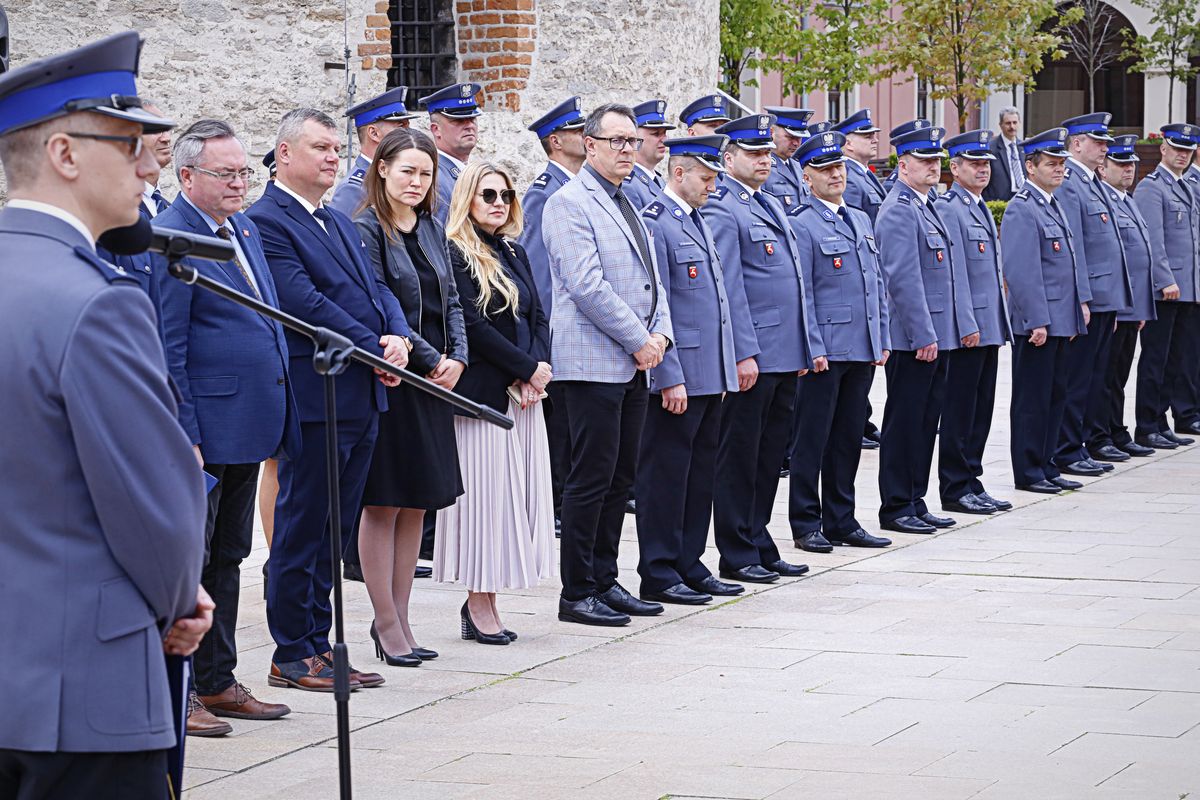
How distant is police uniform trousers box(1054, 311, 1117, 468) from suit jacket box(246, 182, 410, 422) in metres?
6.61

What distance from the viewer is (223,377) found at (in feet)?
19.3

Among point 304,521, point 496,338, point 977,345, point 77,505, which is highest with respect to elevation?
point 496,338

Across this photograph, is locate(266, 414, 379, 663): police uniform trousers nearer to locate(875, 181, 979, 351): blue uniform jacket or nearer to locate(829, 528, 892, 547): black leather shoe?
locate(829, 528, 892, 547): black leather shoe

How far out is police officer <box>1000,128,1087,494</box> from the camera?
11.3m

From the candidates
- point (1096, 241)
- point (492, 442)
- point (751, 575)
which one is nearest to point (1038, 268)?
point (1096, 241)

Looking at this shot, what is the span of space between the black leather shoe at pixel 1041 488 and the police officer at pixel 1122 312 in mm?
1288

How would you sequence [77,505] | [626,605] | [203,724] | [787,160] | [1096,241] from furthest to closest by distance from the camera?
1. [787,160]
2. [1096,241]
3. [626,605]
4. [203,724]
5. [77,505]

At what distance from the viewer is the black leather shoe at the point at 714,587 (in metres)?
8.20

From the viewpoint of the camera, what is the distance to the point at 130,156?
305 cm

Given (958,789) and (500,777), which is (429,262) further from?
(958,789)

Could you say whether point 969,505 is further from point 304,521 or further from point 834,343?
point 304,521

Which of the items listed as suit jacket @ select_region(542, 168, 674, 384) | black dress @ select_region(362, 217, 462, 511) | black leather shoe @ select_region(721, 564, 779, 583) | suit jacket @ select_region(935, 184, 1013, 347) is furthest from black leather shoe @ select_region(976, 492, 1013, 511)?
black dress @ select_region(362, 217, 462, 511)

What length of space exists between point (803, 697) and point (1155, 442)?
7.86m

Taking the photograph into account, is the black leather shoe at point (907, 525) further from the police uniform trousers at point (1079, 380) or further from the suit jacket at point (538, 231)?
the police uniform trousers at point (1079, 380)
